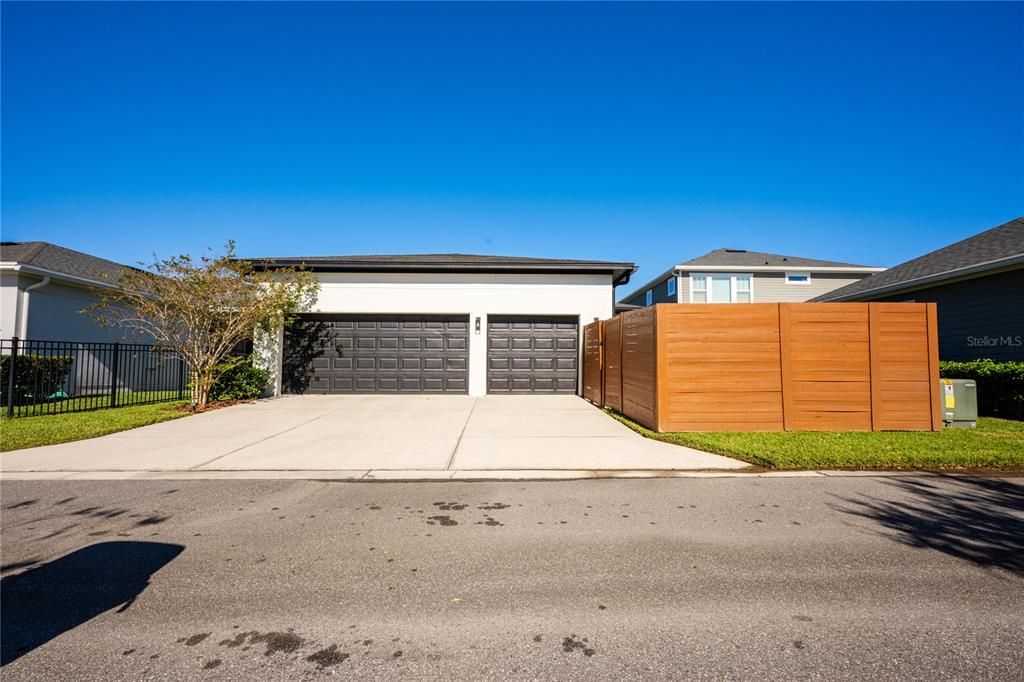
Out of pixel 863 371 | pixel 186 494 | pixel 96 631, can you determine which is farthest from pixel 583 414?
pixel 96 631

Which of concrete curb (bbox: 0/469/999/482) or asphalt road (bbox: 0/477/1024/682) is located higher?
concrete curb (bbox: 0/469/999/482)

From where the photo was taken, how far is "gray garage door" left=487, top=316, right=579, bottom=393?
15219 mm

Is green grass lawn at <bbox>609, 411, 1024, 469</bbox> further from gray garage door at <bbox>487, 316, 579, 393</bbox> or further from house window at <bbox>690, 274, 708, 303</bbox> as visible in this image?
house window at <bbox>690, 274, 708, 303</bbox>

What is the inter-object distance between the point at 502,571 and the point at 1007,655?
2590 millimetres

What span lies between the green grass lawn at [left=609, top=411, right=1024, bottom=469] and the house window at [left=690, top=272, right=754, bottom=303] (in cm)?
1860

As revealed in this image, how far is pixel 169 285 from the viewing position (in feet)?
38.3

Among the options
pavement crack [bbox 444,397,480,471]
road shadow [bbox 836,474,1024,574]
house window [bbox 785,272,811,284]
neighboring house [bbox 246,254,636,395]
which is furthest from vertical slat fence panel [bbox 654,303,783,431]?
house window [bbox 785,272,811,284]

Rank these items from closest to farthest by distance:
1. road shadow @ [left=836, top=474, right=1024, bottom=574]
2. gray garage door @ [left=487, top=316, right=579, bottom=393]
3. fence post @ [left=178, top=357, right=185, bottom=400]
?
road shadow @ [left=836, top=474, right=1024, bottom=574], fence post @ [left=178, top=357, right=185, bottom=400], gray garage door @ [left=487, top=316, right=579, bottom=393]

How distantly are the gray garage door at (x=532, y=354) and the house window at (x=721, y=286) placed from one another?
14.1 metres

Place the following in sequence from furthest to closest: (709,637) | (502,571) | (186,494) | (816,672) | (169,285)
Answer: (169,285) → (186,494) → (502,571) → (709,637) → (816,672)

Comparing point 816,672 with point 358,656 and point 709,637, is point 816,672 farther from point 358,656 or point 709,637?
point 358,656

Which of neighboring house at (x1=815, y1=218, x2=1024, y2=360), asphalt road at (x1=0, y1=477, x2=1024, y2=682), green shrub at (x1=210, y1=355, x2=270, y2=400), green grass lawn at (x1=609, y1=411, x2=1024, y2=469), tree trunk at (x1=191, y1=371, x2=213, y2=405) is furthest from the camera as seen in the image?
green shrub at (x1=210, y1=355, x2=270, y2=400)

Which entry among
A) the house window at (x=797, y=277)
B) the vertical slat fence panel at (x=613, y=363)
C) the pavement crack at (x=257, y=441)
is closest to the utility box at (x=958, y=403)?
the vertical slat fence panel at (x=613, y=363)

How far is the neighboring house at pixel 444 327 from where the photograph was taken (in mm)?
15188
